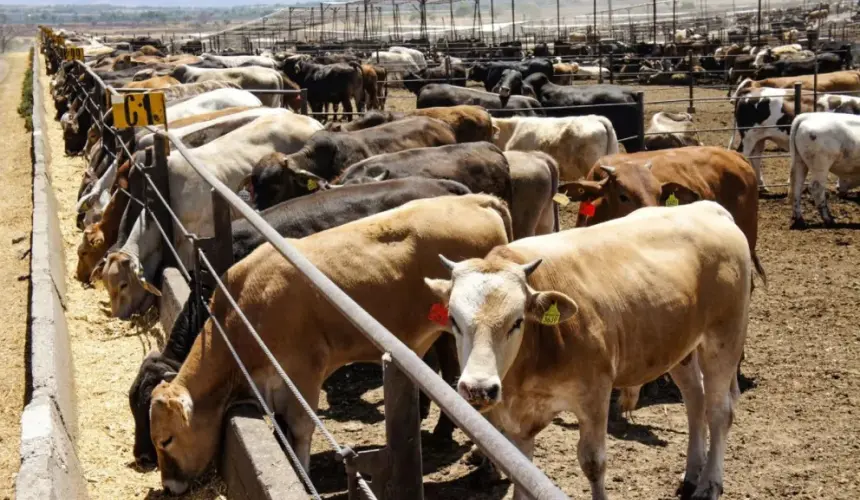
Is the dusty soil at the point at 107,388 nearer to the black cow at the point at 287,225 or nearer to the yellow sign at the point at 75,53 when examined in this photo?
the black cow at the point at 287,225

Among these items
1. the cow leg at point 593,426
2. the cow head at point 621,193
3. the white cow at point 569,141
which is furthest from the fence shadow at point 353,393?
the white cow at point 569,141

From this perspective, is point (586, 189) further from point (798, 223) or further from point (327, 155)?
point (798, 223)

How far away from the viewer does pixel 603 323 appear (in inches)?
190

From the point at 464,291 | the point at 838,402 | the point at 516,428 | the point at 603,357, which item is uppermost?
the point at 464,291

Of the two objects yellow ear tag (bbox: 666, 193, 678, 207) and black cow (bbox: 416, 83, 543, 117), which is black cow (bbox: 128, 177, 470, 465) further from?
black cow (bbox: 416, 83, 543, 117)

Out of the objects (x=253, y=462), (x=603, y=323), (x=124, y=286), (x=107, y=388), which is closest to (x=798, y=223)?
(x=124, y=286)

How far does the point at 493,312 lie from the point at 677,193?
441cm

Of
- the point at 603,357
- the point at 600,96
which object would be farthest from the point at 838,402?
the point at 600,96

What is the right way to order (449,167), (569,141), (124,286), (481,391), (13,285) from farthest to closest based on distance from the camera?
(569,141)
(13,285)
(449,167)
(124,286)
(481,391)

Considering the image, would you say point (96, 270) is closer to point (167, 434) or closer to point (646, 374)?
point (167, 434)

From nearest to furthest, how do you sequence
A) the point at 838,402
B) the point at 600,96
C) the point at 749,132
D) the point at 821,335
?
the point at 838,402
the point at 821,335
the point at 749,132
the point at 600,96

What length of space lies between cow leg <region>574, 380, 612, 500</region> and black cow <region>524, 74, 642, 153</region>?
10961mm

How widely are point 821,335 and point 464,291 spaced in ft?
16.9

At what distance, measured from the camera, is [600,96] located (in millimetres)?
18562
